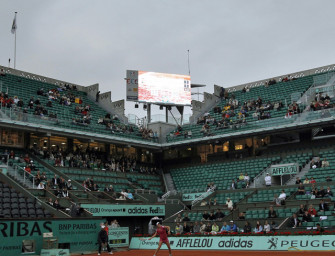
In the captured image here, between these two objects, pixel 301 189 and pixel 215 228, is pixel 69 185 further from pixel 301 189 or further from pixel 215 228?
pixel 301 189

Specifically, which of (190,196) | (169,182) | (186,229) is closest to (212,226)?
(186,229)

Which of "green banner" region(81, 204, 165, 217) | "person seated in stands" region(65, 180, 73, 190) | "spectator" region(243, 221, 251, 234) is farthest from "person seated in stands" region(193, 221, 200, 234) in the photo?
"person seated in stands" region(65, 180, 73, 190)

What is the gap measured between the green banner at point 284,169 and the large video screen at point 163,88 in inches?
623

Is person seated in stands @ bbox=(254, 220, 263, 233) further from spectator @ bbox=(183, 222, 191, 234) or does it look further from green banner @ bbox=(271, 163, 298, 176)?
green banner @ bbox=(271, 163, 298, 176)

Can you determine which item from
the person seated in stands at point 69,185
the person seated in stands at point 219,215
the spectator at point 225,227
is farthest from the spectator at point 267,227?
the person seated in stands at point 69,185

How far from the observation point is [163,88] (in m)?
49.9

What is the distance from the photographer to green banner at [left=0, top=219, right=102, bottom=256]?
22.5 m

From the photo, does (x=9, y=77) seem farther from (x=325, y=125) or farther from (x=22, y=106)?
(x=325, y=125)

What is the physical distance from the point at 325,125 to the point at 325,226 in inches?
478

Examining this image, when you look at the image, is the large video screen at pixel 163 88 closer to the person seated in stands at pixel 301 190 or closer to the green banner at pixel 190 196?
the green banner at pixel 190 196

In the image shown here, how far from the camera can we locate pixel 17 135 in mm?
38000

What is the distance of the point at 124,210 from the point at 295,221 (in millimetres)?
12400

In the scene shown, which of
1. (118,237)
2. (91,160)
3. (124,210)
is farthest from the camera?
(91,160)

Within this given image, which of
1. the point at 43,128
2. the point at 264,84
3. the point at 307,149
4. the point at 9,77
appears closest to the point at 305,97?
the point at 307,149
